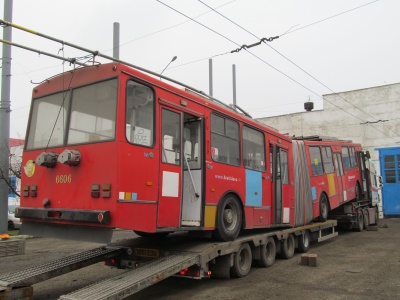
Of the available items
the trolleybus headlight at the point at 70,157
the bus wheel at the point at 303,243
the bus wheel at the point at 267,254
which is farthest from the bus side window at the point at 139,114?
the bus wheel at the point at 303,243

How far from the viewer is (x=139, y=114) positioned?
6.08m

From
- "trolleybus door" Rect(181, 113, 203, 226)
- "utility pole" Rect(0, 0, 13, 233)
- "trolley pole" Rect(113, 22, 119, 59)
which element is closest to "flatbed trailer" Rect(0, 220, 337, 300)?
"trolleybus door" Rect(181, 113, 203, 226)

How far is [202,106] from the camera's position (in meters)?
7.51

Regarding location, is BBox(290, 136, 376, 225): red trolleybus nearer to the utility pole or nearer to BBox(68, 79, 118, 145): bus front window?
BBox(68, 79, 118, 145): bus front window

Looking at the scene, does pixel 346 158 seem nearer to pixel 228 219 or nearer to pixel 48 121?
pixel 228 219

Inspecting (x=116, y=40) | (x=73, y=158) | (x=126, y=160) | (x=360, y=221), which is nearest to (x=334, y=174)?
(x=360, y=221)

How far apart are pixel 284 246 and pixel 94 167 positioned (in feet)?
20.2

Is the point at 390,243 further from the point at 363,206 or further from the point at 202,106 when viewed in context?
the point at 202,106

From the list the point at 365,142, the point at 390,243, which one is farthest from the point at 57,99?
the point at 365,142

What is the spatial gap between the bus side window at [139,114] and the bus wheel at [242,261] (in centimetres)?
323

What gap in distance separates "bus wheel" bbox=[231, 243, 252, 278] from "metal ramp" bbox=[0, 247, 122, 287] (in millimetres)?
2312

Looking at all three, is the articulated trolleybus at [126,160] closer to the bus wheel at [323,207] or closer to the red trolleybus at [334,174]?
the red trolleybus at [334,174]

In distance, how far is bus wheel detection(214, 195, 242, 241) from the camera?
755 centimetres

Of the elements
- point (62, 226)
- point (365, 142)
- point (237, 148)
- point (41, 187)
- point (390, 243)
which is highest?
point (365, 142)
